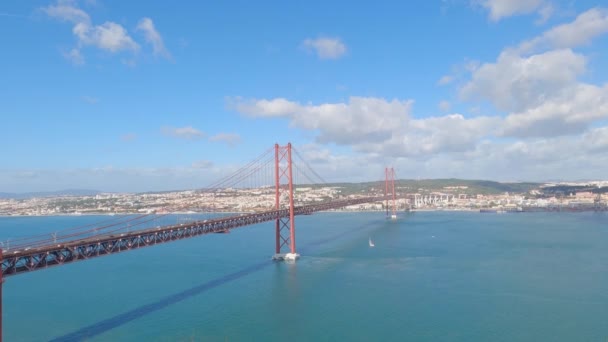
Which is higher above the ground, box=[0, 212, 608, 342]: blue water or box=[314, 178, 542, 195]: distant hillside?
box=[314, 178, 542, 195]: distant hillside

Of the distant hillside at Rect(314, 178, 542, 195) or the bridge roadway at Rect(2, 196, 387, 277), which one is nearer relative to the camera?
the bridge roadway at Rect(2, 196, 387, 277)

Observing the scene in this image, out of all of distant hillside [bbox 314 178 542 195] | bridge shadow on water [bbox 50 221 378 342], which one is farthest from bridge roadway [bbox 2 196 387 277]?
distant hillside [bbox 314 178 542 195]

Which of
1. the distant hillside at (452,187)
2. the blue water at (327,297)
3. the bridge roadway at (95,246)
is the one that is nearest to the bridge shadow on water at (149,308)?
the blue water at (327,297)

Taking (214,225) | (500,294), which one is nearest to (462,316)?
(500,294)

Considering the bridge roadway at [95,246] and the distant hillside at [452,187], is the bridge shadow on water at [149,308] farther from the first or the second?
the distant hillside at [452,187]

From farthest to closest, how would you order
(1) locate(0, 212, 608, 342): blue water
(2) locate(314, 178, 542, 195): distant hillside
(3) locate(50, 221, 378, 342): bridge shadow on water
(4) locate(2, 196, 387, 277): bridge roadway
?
(2) locate(314, 178, 542, 195): distant hillside < (1) locate(0, 212, 608, 342): blue water < (3) locate(50, 221, 378, 342): bridge shadow on water < (4) locate(2, 196, 387, 277): bridge roadway

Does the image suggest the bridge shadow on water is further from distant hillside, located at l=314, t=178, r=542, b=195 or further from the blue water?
distant hillside, located at l=314, t=178, r=542, b=195
